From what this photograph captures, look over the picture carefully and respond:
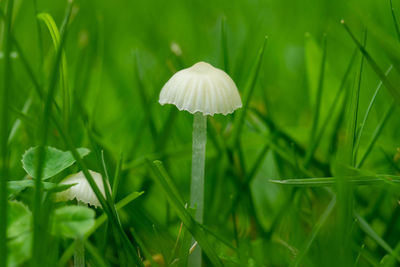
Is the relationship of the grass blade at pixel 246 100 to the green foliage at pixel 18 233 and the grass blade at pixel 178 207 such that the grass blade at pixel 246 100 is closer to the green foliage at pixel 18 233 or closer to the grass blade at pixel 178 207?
the grass blade at pixel 178 207

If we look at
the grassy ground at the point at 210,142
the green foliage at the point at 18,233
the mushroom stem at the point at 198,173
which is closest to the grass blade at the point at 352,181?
the grassy ground at the point at 210,142

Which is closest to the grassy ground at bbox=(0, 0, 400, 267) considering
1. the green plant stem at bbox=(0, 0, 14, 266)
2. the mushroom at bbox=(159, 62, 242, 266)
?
the green plant stem at bbox=(0, 0, 14, 266)

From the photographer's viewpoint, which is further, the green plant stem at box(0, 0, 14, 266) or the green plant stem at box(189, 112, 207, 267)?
the green plant stem at box(189, 112, 207, 267)

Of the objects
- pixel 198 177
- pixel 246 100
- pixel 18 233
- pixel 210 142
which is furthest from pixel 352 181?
pixel 210 142

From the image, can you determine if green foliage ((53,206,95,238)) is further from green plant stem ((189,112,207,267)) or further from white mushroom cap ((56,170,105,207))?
green plant stem ((189,112,207,267))

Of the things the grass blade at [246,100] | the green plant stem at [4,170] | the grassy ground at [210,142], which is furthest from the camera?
the grass blade at [246,100]

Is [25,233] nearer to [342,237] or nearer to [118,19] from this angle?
[342,237]

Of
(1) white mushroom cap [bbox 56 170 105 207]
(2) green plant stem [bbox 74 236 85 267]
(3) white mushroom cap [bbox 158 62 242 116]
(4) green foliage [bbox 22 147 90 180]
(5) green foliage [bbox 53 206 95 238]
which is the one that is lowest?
(2) green plant stem [bbox 74 236 85 267]

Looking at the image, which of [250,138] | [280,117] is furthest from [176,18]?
[250,138]
